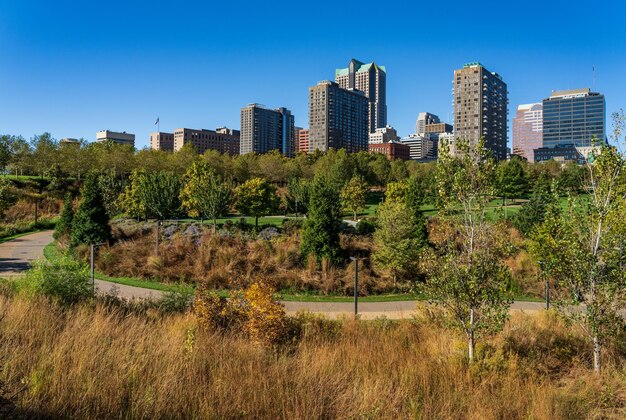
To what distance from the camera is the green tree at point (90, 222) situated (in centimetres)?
2362

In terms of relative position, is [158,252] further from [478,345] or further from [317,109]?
[317,109]

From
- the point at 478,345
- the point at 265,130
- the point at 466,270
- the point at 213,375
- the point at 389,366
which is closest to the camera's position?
the point at 213,375

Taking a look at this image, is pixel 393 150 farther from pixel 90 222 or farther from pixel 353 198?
pixel 90 222

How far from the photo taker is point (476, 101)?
136 metres

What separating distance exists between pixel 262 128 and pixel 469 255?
6226 inches

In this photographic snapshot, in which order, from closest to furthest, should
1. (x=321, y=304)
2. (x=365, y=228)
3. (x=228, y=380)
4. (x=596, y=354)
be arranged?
(x=228, y=380) < (x=596, y=354) < (x=321, y=304) < (x=365, y=228)

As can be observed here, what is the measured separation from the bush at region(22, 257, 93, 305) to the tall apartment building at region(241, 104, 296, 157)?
493ft

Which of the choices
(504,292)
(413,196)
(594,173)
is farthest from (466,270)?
(413,196)

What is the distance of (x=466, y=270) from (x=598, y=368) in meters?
3.27

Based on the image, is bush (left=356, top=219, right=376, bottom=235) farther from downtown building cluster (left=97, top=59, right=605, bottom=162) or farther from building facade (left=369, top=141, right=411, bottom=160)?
building facade (left=369, top=141, right=411, bottom=160)

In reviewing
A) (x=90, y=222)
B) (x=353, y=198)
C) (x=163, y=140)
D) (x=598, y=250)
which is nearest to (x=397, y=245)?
(x=598, y=250)

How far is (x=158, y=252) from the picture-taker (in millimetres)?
22266

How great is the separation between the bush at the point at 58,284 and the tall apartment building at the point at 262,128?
150 metres

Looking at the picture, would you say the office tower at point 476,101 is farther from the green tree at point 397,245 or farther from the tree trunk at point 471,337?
the tree trunk at point 471,337
